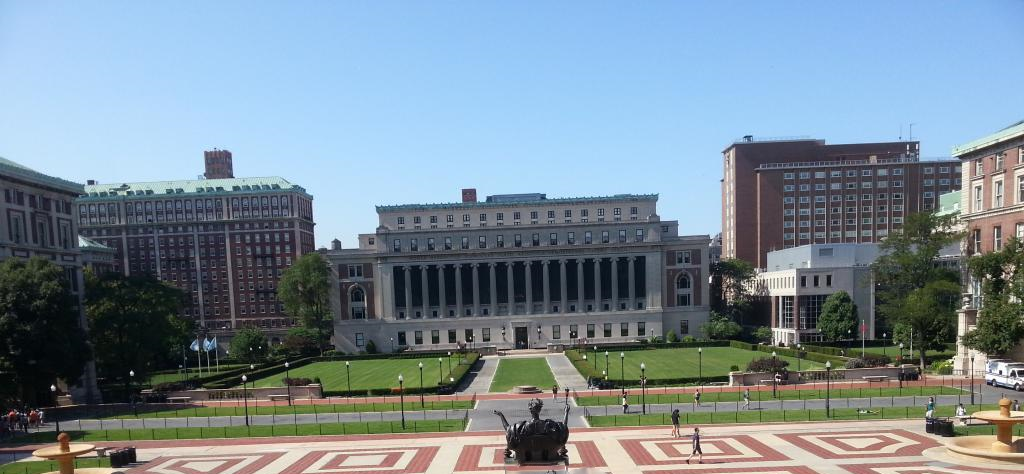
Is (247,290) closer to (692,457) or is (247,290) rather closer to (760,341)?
(760,341)

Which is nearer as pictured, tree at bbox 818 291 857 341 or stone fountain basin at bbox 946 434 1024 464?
stone fountain basin at bbox 946 434 1024 464

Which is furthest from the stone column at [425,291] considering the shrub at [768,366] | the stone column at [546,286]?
the shrub at [768,366]

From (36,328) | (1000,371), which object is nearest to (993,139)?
(1000,371)

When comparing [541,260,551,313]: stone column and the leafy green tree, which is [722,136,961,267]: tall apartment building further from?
[541,260,551,313]: stone column

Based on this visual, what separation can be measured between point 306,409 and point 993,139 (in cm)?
6937

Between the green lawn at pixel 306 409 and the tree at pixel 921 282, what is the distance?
4705cm

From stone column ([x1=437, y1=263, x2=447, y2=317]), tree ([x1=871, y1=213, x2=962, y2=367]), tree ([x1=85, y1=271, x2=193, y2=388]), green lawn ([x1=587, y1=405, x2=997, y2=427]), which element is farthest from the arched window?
tree ([x1=85, y1=271, x2=193, y2=388])

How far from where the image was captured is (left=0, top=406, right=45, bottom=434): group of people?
41188 millimetres

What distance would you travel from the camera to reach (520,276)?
96.9 metres

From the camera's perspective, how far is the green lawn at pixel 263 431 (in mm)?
37625

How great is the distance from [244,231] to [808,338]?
102461 mm

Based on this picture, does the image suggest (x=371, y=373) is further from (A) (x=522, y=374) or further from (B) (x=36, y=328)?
(B) (x=36, y=328)

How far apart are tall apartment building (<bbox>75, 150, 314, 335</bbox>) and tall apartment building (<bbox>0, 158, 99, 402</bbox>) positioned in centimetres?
5188

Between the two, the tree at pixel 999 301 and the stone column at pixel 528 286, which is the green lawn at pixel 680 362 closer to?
the tree at pixel 999 301
